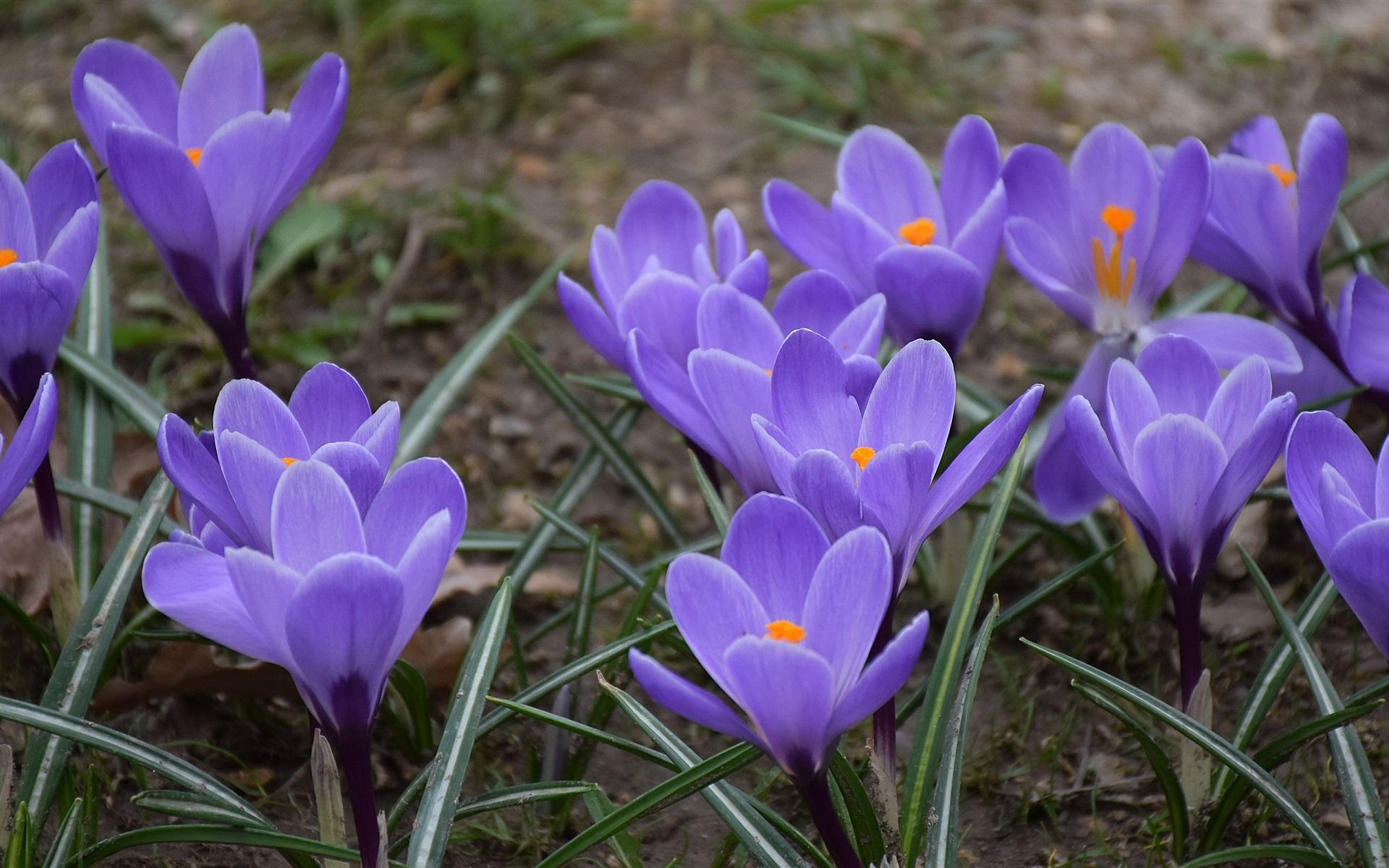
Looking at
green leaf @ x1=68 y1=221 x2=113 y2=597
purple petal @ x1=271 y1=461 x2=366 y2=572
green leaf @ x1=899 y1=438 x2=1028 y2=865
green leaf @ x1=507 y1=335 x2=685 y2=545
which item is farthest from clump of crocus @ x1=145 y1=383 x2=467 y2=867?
green leaf @ x1=507 y1=335 x2=685 y2=545

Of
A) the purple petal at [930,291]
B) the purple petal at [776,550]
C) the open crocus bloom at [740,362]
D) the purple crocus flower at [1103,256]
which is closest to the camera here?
the purple petal at [776,550]

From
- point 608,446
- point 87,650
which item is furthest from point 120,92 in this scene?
point 608,446

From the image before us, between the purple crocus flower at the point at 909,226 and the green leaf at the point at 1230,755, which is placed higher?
the purple crocus flower at the point at 909,226

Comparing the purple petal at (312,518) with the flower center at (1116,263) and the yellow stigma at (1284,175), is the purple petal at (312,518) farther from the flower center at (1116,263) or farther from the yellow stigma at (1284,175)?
the yellow stigma at (1284,175)

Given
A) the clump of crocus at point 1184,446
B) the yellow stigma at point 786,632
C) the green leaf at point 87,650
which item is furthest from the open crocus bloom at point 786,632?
the green leaf at point 87,650

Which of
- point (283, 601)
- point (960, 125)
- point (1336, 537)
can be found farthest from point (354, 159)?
point (1336, 537)

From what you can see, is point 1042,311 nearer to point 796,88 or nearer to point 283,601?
point 796,88

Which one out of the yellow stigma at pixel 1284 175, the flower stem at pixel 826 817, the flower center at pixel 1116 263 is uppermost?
the yellow stigma at pixel 1284 175
